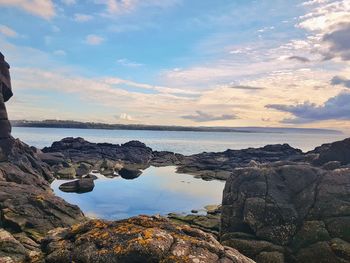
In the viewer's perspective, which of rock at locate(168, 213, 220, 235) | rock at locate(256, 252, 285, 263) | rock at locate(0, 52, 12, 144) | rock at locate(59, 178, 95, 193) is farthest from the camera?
rock at locate(0, 52, 12, 144)

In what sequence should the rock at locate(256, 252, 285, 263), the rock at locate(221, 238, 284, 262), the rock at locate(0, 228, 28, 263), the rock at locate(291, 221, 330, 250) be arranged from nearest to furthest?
the rock at locate(0, 228, 28, 263) < the rock at locate(256, 252, 285, 263) < the rock at locate(291, 221, 330, 250) < the rock at locate(221, 238, 284, 262)

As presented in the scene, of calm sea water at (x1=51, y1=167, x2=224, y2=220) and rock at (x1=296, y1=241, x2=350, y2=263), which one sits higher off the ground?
rock at (x1=296, y1=241, x2=350, y2=263)

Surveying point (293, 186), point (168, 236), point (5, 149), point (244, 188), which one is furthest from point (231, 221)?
point (5, 149)

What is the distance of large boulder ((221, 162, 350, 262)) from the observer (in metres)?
22.9

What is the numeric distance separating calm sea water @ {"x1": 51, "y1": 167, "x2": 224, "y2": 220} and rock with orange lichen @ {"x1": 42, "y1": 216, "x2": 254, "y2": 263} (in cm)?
3031

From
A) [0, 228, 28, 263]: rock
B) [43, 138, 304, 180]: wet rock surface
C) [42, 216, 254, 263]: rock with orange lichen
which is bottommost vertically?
[43, 138, 304, 180]: wet rock surface

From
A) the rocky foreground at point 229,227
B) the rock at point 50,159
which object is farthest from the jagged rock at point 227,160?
the rocky foreground at point 229,227

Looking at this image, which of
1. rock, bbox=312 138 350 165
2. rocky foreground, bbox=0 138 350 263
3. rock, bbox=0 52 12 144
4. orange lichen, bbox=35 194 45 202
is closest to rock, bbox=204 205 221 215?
rocky foreground, bbox=0 138 350 263

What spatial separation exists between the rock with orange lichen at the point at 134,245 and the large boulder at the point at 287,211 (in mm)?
13225

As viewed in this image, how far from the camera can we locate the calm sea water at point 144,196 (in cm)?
4531

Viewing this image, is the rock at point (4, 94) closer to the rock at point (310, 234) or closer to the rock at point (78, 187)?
the rock at point (78, 187)

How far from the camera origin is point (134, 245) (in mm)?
10148

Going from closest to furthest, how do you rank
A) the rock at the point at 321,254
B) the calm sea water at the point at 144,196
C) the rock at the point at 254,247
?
the rock at the point at 321,254 < the rock at the point at 254,247 < the calm sea water at the point at 144,196

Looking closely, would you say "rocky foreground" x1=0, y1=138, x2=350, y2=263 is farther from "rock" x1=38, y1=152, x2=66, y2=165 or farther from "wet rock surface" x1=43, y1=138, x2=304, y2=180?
"rock" x1=38, y1=152, x2=66, y2=165
